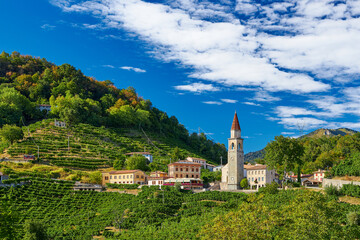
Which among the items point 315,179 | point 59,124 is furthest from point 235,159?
point 59,124

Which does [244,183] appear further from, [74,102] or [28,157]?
[74,102]

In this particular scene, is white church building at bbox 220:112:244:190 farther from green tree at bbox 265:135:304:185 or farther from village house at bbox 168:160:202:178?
village house at bbox 168:160:202:178

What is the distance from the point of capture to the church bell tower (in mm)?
69625

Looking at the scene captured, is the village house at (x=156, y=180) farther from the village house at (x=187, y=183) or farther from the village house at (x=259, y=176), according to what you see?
the village house at (x=259, y=176)

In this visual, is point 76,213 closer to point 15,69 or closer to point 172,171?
point 172,171

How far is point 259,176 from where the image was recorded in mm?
71312

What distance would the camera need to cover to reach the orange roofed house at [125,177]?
74419 millimetres

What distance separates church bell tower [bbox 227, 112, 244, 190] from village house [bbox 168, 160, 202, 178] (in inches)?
468

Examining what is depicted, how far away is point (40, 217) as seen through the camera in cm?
5409

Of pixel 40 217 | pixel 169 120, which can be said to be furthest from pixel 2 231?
pixel 169 120

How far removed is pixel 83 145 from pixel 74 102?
71.6 feet

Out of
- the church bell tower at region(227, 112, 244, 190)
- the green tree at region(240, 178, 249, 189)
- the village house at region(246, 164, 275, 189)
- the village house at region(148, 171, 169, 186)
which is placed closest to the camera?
the green tree at region(240, 178, 249, 189)

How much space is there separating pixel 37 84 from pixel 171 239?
100317mm

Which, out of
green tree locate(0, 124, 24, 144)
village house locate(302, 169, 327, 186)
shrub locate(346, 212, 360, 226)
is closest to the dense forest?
green tree locate(0, 124, 24, 144)
